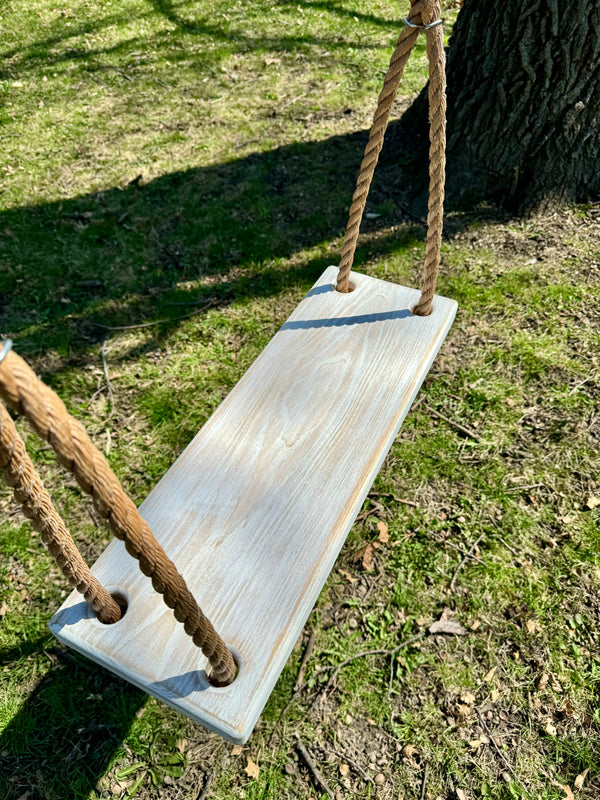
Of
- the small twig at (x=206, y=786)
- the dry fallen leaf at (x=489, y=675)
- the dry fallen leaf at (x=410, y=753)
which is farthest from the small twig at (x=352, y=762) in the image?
the dry fallen leaf at (x=489, y=675)

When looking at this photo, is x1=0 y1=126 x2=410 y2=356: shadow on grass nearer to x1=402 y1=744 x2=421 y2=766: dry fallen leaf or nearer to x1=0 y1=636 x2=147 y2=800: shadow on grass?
x1=0 y1=636 x2=147 y2=800: shadow on grass

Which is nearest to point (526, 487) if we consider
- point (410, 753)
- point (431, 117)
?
point (410, 753)

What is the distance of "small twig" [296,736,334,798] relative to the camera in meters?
1.79

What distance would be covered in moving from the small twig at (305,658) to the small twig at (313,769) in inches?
6.6

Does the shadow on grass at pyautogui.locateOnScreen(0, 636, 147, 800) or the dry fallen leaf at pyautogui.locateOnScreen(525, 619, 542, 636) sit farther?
the dry fallen leaf at pyautogui.locateOnScreen(525, 619, 542, 636)

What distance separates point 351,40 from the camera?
529cm

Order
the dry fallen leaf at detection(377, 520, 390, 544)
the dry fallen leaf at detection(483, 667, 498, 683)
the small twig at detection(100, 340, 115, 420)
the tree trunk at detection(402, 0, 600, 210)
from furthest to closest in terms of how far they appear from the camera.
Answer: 1. the tree trunk at detection(402, 0, 600, 210)
2. the small twig at detection(100, 340, 115, 420)
3. the dry fallen leaf at detection(377, 520, 390, 544)
4. the dry fallen leaf at detection(483, 667, 498, 683)

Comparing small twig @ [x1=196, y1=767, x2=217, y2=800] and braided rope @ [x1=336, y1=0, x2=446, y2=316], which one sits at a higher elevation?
braided rope @ [x1=336, y1=0, x2=446, y2=316]

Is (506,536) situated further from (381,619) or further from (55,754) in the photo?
(55,754)

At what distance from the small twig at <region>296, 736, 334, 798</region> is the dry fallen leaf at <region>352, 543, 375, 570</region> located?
65 centimetres

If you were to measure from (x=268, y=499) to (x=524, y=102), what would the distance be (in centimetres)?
278

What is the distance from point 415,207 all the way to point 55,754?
330 centimetres

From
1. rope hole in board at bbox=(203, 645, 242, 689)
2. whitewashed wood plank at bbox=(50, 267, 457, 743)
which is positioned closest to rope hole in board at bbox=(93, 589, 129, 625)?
whitewashed wood plank at bbox=(50, 267, 457, 743)

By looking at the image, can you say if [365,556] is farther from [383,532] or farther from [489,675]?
[489,675]
